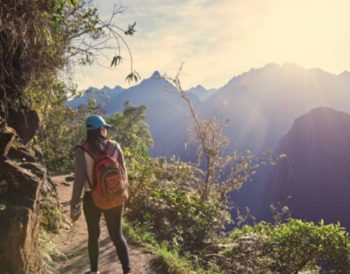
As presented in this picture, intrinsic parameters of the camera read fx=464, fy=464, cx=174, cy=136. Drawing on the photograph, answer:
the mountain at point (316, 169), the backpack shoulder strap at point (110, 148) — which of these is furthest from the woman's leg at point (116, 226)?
the mountain at point (316, 169)

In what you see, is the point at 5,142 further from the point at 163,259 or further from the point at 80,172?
the point at 163,259

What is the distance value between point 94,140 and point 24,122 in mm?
4560

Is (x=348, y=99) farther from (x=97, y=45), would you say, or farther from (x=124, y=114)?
(x=97, y=45)

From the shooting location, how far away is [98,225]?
554 cm

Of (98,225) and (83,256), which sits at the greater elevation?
(98,225)

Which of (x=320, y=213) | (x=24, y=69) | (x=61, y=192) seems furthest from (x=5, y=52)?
(x=320, y=213)

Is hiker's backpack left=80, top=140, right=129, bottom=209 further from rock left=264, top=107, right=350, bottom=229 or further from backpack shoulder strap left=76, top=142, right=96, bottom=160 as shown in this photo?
rock left=264, top=107, right=350, bottom=229

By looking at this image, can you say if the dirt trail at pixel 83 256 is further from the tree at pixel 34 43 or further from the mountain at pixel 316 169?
the mountain at pixel 316 169

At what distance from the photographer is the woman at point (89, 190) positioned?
5266 millimetres

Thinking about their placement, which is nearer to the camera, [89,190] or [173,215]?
[89,190]

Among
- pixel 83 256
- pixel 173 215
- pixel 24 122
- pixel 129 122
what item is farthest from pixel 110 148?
pixel 129 122

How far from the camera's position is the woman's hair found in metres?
5.27

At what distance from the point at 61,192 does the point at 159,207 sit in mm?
5044

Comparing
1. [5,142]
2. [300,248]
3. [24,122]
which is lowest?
[300,248]
